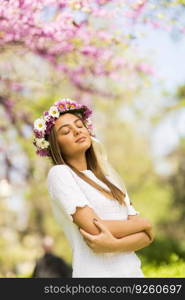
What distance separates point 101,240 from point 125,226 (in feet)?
0.60

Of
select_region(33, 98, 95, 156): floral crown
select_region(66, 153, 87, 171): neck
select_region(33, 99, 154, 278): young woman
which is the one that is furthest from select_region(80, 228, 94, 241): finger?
select_region(33, 98, 95, 156): floral crown

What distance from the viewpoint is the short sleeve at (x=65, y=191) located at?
2.93m

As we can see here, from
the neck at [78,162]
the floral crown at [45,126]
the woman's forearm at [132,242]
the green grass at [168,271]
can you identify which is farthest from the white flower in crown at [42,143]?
the green grass at [168,271]

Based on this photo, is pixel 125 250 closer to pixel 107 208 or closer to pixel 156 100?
pixel 107 208

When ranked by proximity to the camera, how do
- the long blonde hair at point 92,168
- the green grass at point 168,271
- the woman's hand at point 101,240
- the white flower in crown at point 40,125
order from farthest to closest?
the green grass at point 168,271, the white flower in crown at point 40,125, the long blonde hair at point 92,168, the woman's hand at point 101,240

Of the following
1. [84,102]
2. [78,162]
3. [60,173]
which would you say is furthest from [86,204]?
[84,102]

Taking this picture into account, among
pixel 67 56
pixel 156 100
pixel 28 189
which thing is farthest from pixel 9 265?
pixel 67 56

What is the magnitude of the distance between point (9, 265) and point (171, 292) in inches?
600

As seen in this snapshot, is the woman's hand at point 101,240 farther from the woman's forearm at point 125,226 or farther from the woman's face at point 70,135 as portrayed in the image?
the woman's face at point 70,135

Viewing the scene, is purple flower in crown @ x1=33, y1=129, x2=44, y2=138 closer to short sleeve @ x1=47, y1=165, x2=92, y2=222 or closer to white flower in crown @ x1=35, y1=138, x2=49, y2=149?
white flower in crown @ x1=35, y1=138, x2=49, y2=149

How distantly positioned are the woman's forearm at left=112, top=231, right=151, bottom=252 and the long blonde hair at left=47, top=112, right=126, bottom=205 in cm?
24

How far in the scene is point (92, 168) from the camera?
3.31 m

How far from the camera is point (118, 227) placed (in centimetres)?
296

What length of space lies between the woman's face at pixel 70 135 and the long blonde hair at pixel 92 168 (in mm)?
36
